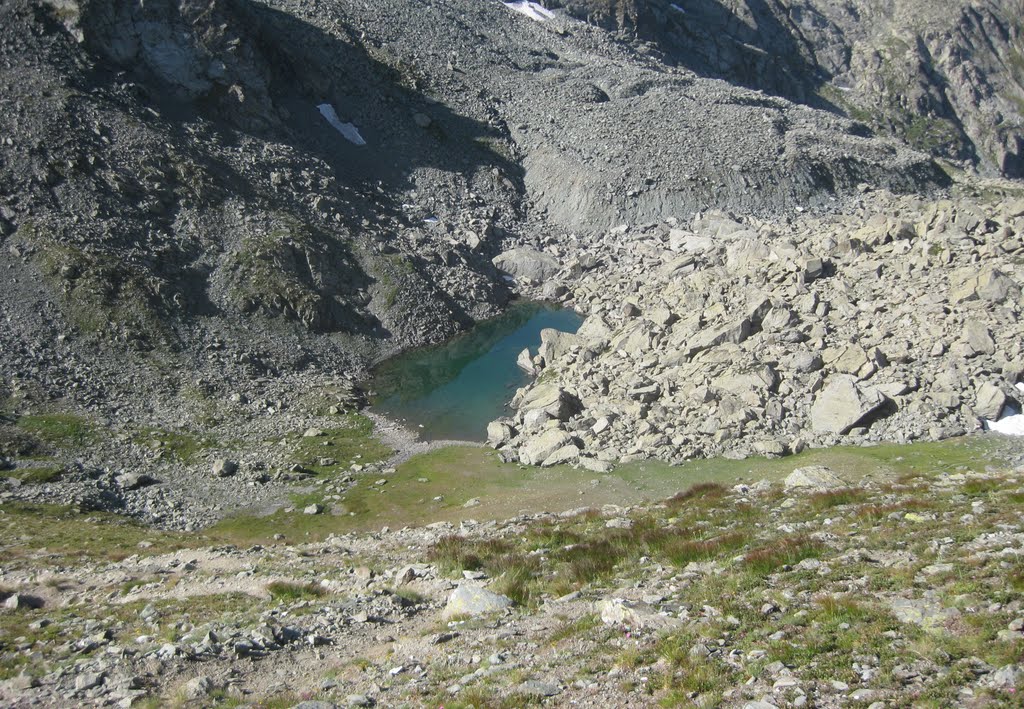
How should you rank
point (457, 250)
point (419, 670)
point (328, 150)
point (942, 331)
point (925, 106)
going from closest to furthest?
point (419, 670), point (942, 331), point (457, 250), point (328, 150), point (925, 106)

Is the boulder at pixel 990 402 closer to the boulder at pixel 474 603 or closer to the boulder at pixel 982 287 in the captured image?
the boulder at pixel 982 287

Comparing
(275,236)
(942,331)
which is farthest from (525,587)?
(275,236)

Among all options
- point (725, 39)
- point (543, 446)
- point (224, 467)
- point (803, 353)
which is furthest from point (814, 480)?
point (725, 39)

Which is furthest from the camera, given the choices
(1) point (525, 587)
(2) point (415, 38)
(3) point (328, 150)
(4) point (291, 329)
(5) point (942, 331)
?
(2) point (415, 38)

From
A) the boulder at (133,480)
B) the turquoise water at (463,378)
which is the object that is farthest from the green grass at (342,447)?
the boulder at (133,480)

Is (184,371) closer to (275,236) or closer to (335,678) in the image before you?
(275,236)

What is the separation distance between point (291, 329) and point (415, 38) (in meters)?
59.4

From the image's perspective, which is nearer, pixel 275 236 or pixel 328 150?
pixel 275 236

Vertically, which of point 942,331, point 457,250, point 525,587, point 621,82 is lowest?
point 525,587

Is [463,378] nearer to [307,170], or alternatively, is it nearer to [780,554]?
[307,170]

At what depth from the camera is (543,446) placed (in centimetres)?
4428

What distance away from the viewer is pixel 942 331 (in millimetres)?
42094

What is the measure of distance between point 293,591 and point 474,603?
588 centimetres

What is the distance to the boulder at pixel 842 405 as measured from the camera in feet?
130
